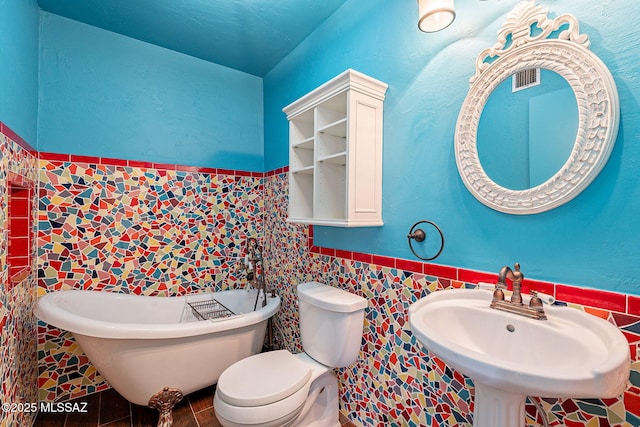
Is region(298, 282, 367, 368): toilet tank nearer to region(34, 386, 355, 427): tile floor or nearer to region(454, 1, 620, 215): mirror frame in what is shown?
region(34, 386, 355, 427): tile floor

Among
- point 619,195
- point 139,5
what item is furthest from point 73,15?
point 619,195

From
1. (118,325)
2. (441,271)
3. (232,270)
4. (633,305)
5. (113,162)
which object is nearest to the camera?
(633,305)

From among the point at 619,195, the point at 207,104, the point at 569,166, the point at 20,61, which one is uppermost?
the point at 207,104

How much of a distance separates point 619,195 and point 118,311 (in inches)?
111

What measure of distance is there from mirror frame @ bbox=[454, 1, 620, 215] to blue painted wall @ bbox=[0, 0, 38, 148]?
2.17 m

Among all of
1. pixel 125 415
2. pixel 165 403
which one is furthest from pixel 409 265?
pixel 125 415

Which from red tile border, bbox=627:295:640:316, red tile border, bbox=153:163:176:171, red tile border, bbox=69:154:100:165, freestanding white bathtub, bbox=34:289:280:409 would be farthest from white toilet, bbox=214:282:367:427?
red tile border, bbox=69:154:100:165

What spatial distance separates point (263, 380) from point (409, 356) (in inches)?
30.0

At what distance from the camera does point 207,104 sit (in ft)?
8.41

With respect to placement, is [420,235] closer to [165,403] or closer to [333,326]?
[333,326]

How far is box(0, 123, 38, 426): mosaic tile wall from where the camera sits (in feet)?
4.27

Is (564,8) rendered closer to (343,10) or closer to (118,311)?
(343,10)

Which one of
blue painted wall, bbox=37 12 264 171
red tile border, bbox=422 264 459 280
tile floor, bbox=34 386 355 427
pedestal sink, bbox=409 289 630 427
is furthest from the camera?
blue painted wall, bbox=37 12 264 171

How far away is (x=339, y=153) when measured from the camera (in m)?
→ 1.60
